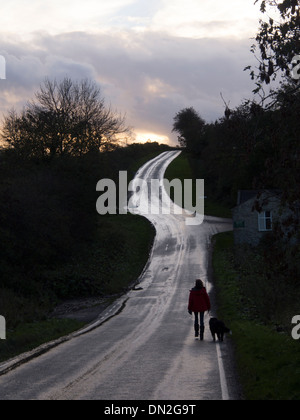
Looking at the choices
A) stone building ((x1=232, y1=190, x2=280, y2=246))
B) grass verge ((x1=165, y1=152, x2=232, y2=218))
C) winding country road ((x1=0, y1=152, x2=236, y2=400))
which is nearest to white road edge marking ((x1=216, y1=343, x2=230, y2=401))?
winding country road ((x1=0, y1=152, x2=236, y2=400))

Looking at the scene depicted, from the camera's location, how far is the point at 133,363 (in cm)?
1345

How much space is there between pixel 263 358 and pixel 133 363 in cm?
315

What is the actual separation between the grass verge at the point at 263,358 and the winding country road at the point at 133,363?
443mm

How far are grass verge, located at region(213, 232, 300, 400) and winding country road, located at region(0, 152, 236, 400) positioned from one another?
443 mm

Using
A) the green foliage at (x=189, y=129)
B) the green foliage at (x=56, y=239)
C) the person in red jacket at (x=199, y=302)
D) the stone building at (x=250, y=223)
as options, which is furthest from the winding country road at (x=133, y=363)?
the green foliage at (x=189, y=129)

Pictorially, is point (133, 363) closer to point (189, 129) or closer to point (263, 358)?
point (263, 358)

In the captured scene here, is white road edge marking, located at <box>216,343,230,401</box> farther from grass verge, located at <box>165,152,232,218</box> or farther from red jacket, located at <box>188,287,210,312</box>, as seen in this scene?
grass verge, located at <box>165,152,232,218</box>

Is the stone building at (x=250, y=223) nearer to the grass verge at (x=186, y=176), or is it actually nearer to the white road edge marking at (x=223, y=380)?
the grass verge at (x=186, y=176)

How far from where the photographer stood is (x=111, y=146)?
5766 cm

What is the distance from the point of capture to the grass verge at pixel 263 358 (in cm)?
1052

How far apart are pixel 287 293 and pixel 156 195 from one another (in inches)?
2327

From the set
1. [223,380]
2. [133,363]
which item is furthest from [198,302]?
[223,380]
